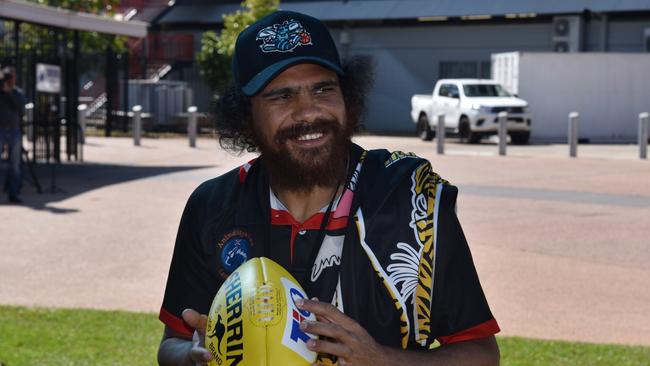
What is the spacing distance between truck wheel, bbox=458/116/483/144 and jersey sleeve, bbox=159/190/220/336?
2899cm

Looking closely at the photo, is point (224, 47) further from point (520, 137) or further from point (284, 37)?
point (284, 37)

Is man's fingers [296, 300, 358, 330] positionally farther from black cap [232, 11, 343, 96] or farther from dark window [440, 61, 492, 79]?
dark window [440, 61, 492, 79]

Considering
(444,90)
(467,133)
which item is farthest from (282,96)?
(444,90)

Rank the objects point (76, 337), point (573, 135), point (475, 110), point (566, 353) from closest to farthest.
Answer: point (566, 353) → point (76, 337) → point (573, 135) → point (475, 110)

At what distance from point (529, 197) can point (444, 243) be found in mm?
14260

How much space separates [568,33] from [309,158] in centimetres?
3501

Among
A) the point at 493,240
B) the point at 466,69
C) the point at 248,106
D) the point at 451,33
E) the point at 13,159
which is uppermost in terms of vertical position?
the point at 451,33

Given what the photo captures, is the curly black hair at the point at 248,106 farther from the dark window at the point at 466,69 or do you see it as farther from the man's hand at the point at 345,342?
Result: the dark window at the point at 466,69

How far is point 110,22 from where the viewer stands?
2570 cm

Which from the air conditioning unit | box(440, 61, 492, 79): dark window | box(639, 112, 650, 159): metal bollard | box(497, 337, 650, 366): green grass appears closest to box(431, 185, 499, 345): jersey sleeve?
box(497, 337, 650, 366): green grass

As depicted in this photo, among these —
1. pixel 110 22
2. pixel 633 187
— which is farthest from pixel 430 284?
pixel 110 22

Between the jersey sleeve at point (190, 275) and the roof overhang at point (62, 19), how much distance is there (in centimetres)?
1770

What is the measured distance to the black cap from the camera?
2971mm

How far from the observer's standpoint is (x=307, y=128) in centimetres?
305
